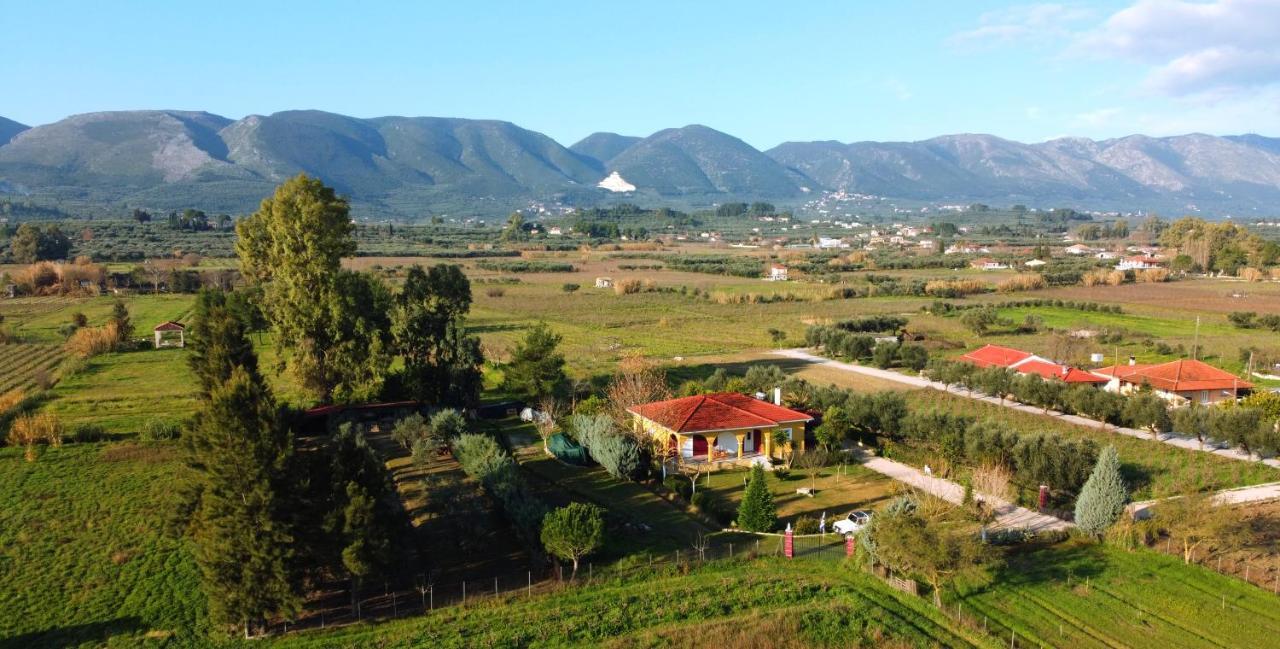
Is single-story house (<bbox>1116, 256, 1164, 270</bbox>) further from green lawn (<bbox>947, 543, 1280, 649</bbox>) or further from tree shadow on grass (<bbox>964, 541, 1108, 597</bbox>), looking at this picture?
green lawn (<bbox>947, 543, 1280, 649</bbox>)

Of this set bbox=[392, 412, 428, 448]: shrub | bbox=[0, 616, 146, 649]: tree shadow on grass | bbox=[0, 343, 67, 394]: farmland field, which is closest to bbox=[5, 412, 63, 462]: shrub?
bbox=[0, 343, 67, 394]: farmland field

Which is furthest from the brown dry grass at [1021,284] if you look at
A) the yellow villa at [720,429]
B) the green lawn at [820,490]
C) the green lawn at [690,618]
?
the green lawn at [690,618]

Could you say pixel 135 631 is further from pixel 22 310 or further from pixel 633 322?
pixel 22 310

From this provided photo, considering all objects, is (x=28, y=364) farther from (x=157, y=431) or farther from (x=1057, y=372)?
(x=1057, y=372)

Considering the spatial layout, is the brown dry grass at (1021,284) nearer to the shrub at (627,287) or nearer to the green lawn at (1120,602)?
the shrub at (627,287)

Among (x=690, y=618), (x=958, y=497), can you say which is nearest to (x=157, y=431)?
(x=690, y=618)

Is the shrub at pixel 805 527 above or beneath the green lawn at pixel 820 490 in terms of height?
above
